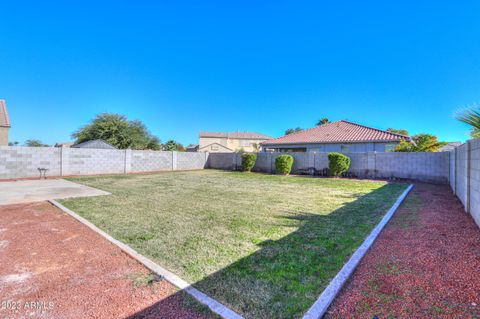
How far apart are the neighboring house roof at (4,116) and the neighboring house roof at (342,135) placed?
24.2 metres

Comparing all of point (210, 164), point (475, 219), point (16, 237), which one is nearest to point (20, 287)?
point (16, 237)

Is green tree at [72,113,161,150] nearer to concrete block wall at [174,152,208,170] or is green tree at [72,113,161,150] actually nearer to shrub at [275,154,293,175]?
concrete block wall at [174,152,208,170]

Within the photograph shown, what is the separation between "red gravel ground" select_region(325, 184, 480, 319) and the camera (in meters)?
1.99

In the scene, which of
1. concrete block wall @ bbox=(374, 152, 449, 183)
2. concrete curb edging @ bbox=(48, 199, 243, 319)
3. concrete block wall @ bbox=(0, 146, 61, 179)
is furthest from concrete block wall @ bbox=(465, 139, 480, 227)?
concrete block wall @ bbox=(0, 146, 61, 179)

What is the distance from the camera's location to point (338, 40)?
14.1 metres

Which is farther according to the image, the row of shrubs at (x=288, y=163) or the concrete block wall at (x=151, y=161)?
the concrete block wall at (x=151, y=161)

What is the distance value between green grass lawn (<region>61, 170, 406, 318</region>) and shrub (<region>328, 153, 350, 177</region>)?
6649mm

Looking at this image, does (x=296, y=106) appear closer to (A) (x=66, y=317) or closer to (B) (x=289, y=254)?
(B) (x=289, y=254)

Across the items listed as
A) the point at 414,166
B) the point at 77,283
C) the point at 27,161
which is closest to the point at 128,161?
the point at 27,161

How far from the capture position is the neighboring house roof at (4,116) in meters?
20.5

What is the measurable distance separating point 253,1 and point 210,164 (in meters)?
14.0

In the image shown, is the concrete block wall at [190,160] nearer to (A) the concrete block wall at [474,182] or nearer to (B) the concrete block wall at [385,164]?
(B) the concrete block wall at [385,164]

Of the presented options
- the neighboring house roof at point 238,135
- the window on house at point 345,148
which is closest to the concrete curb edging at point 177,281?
the window on house at point 345,148

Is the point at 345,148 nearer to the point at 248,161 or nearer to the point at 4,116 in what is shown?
the point at 248,161
